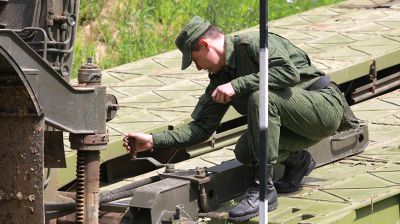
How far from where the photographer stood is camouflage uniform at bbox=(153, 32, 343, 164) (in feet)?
24.4

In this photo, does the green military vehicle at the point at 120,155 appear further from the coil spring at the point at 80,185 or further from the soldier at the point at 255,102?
the soldier at the point at 255,102

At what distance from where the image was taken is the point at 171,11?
15289 mm

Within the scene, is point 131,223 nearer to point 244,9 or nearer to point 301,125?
point 301,125

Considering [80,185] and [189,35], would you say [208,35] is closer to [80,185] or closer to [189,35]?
[189,35]

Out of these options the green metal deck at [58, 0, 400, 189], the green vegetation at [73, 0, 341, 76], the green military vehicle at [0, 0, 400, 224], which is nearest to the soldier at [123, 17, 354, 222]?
the green military vehicle at [0, 0, 400, 224]

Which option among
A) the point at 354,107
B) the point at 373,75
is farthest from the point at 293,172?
the point at 373,75

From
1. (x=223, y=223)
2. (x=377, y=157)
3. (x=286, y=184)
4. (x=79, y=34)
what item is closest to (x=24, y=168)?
(x=223, y=223)

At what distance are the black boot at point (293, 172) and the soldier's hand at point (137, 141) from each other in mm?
836

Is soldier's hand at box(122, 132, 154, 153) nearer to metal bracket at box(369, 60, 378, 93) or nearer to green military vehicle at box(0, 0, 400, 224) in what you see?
green military vehicle at box(0, 0, 400, 224)

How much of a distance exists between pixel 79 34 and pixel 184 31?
277 inches

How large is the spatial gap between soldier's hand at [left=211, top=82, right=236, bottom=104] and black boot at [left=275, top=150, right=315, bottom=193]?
76 centimetres

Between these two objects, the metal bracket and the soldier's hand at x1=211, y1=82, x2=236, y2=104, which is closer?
the soldier's hand at x1=211, y1=82, x2=236, y2=104

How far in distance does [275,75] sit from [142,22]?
24.9 ft

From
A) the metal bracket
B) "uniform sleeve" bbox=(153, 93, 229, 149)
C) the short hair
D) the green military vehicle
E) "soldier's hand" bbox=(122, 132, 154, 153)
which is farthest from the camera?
the metal bracket
